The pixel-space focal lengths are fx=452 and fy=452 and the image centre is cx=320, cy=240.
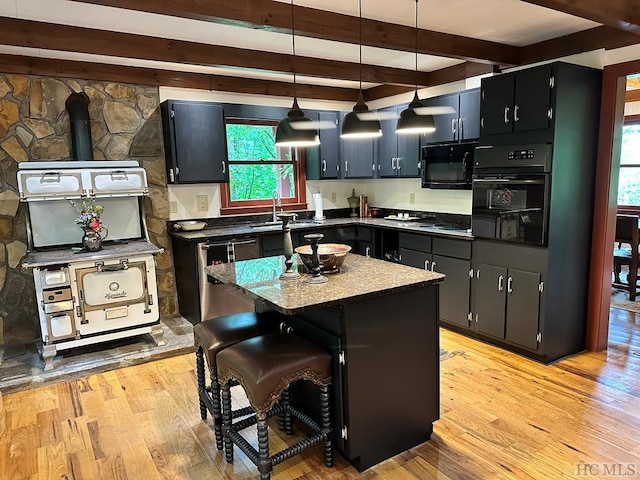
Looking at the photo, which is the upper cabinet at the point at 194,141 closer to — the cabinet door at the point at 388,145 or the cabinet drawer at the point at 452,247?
the cabinet door at the point at 388,145

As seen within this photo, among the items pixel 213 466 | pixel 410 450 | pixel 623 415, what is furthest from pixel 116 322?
pixel 623 415

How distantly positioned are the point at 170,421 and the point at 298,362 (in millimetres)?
1190

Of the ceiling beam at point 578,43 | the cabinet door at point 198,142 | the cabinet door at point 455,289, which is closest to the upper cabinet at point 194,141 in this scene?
the cabinet door at point 198,142

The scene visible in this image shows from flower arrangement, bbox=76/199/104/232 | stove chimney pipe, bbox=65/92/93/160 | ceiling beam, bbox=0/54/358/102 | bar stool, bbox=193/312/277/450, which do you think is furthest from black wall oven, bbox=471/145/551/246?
stove chimney pipe, bbox=65/92/93/160

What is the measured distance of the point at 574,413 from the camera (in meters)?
2.72

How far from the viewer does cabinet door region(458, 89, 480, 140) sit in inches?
155

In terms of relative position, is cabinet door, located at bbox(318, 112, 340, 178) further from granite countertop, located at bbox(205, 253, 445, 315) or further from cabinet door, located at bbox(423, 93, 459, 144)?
granite countertop, located at bbox(205, 253, 445, 315)

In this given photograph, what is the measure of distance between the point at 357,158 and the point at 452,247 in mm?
1758

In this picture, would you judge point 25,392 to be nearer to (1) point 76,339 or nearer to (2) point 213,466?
(1) point 76,339

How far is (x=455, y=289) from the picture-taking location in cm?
405

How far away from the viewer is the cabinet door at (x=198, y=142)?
4.21 metres

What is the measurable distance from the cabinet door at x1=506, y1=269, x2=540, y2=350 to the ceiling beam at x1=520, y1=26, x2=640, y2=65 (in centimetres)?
174

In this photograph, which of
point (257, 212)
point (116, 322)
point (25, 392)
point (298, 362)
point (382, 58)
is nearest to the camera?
point (298, 362)

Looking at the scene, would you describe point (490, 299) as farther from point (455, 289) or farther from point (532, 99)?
point (532, 99)
